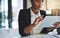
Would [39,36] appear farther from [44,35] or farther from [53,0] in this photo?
[53,0]

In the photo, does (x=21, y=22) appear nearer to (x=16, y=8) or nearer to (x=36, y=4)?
(x=16, y=8)

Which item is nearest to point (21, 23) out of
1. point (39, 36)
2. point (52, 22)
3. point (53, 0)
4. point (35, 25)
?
point (35, 25)

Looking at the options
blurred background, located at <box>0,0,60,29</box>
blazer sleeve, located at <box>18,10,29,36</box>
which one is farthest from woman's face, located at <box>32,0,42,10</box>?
blazer sleeve, located at <box>18,10,29,36</box>

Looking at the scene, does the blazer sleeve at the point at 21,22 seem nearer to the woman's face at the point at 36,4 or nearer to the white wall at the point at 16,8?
the white wall at the point at 16,8

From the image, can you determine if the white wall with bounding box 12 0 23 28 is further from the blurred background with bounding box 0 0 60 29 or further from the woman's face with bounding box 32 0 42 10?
the woman's face with bounding box 32 0 42 10

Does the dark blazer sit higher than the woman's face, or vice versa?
the woman's face

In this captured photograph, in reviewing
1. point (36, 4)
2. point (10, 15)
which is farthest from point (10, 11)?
point (36, 4)

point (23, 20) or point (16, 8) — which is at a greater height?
point (16, 8)

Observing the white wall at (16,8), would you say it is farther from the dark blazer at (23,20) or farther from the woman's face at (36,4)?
the woman's face at (36,4)

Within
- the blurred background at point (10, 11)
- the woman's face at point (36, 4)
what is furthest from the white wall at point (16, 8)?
the woman's face at point (36, 4)

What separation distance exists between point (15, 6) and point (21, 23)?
24 cm

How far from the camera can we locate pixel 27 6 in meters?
1.60

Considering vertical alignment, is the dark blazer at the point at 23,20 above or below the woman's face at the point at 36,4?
below

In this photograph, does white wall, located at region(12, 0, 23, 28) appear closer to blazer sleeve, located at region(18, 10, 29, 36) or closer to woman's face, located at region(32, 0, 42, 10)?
blazer sleeve, located at region(18, 10, 29, 36)
